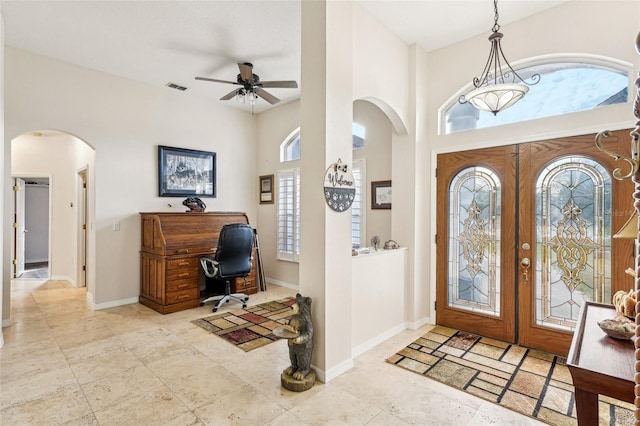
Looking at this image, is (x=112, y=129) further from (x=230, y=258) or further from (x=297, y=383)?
(x=297, y=383)

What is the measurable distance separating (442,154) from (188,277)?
3777 mm

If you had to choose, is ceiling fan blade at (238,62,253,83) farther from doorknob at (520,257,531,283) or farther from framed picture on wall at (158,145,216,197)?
doorknob at (520,257,531,283)

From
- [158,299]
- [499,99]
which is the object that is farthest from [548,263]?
[158,299]

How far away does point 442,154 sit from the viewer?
150 inches

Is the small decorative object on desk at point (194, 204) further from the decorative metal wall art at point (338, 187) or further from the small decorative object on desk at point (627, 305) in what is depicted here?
the small decorative object on desk at point (627, 305)

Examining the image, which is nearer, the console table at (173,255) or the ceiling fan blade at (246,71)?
the ceiling fan blade at (246,71)

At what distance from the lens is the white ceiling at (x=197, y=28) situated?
309 centimetres

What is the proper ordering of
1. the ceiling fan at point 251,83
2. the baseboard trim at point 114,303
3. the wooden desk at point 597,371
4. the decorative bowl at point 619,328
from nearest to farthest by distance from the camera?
the wooden desk at point 597,371, the decorative bowl at point 619,328, the ceiling fan at point 251,83, the baseboard trim at point 114,303

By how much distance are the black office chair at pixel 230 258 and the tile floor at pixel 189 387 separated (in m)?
0.88

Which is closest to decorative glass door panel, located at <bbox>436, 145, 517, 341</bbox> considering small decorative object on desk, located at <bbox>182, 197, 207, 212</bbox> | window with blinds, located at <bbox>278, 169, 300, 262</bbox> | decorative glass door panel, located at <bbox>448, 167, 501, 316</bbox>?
decorative glass door panel, located at <bbox>448, 167, 501, 316</bbox>

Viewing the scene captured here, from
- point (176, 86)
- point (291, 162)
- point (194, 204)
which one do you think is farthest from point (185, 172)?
point (291, 162)

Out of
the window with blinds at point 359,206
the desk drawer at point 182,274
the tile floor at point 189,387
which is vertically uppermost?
the window with blinds at point 359,206

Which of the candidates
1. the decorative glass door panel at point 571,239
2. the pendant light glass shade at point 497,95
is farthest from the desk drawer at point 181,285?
the decorative glass door panel at point 571,239

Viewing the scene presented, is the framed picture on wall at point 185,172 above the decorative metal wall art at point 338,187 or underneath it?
above
